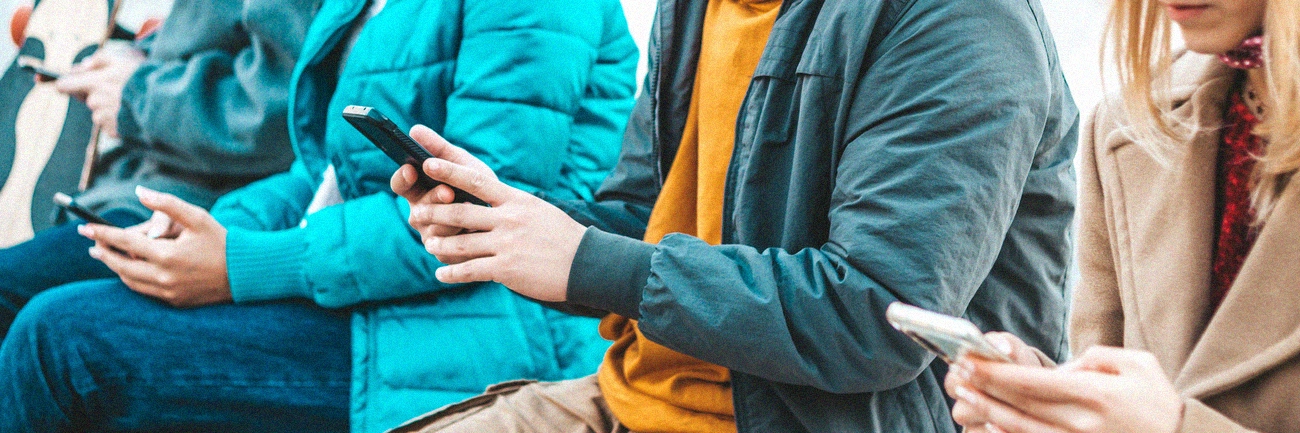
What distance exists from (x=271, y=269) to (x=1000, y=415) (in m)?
1.26

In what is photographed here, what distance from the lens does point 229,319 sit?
5.51 feet

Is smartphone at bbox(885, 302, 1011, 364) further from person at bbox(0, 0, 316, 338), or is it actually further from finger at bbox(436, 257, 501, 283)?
person at bbox(0, 0, 316, 338)

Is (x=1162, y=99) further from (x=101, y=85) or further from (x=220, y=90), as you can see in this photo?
(x=101, y=85)

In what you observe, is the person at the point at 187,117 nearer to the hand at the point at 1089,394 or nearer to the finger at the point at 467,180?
the finger at the point at 467,180

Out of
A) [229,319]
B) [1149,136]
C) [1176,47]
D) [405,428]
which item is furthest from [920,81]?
[229,319]

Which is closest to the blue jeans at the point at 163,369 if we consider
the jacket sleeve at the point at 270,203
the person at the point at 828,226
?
the jacket sleeve at the point at 270,203

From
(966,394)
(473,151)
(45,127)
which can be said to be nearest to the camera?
(966,394)

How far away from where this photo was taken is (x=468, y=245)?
1043 millimetres

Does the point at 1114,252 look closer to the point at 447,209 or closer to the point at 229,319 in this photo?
the point at 447,209

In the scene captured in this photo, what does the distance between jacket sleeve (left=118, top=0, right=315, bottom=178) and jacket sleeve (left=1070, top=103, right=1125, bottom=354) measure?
5.03ft

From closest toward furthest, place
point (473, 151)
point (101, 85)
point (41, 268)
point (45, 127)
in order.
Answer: point (473, 151)
point (41, 268)
point (101, 85)
point (45, 127)

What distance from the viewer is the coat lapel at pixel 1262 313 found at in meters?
0.86

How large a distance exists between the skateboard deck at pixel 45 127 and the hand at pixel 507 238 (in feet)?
7.79

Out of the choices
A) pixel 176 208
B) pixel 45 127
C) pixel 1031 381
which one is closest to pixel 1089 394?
pixel 1031 381
